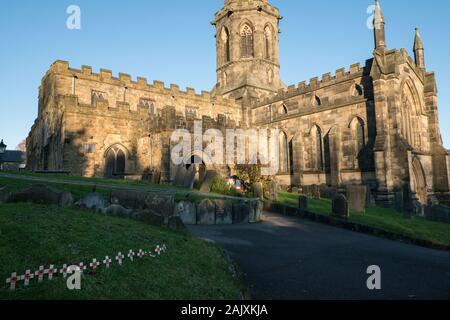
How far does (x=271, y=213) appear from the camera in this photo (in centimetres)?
1357

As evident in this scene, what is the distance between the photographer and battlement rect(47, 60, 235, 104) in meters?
22.8

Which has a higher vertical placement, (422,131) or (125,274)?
(422,131)

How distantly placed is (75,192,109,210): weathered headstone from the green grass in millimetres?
1261

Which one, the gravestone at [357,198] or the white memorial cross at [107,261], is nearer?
the white memorial cross at [107,261]

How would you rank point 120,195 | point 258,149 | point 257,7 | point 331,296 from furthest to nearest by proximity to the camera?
point 257,7
point 258,149
point 120,195
point 331,296

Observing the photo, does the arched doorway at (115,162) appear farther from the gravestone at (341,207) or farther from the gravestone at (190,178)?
the gravestone at (341,207)

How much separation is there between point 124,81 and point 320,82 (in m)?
16.7

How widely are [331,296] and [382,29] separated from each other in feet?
77.4

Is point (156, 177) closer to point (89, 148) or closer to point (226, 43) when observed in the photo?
point (89, 148)

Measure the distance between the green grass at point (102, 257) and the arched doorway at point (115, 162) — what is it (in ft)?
48.6

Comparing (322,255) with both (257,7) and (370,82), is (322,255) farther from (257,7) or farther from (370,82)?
(257,7)

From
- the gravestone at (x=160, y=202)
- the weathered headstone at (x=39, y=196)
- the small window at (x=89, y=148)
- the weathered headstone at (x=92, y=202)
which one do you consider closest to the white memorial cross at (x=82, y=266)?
the weathered headstone at (x=39, y=196)

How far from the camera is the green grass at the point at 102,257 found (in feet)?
11.3
